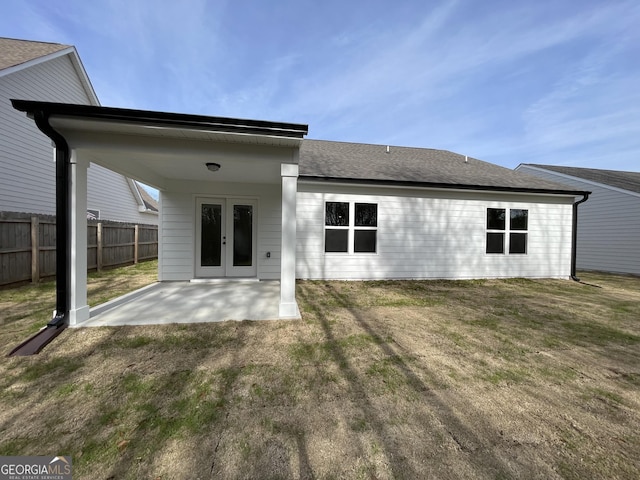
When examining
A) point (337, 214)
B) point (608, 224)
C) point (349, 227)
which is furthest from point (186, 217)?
point (608, 224)

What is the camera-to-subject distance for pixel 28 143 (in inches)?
333

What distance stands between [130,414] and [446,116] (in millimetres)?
17162

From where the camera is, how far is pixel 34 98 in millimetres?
8586

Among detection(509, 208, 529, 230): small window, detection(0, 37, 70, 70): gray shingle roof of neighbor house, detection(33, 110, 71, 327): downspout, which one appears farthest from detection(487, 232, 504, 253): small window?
detection(0, 37, 70, 70): gray shingle roof of neighbor house

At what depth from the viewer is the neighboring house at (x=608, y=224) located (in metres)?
10.7

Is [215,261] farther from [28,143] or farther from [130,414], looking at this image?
[28,143]

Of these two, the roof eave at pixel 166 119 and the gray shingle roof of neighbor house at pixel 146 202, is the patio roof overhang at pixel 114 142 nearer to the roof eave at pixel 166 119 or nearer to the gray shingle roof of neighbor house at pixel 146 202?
the roof eave at pixel 166 119

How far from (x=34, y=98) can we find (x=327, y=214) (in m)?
10.4

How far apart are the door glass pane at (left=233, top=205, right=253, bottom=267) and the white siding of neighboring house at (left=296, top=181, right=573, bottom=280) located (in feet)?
4.43

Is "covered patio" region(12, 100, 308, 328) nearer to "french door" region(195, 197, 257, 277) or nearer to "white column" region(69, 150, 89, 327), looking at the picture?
"white column" region(69, 150, 89, 327)

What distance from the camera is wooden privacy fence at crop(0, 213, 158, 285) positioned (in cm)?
607

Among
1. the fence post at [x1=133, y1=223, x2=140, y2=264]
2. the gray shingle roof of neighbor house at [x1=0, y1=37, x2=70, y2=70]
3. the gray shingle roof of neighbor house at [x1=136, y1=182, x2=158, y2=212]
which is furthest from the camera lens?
the gray shingle roof of neighbor house at [x1=136, y1=182, x2=158, y2=212]

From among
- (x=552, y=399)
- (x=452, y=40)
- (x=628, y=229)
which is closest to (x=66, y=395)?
(x=552, y=399)

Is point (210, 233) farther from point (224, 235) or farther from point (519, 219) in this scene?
point (519, 219)
